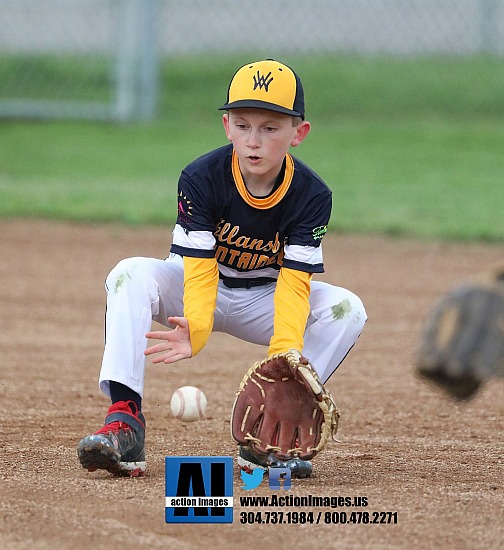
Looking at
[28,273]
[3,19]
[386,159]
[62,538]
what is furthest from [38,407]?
[3,19]

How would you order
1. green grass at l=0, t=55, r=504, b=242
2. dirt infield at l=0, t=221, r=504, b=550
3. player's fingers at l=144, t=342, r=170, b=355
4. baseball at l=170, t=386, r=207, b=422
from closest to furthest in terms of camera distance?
dirt infield at l=0, t=221, r=504, b=550 → player's fingers at l=144, t=342, r=170, b=355 → baseball at l=170, t=386, r=207, b=422 → green grass at l=0, t=55, r=504, b=242

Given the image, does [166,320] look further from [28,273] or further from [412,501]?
[28,273]

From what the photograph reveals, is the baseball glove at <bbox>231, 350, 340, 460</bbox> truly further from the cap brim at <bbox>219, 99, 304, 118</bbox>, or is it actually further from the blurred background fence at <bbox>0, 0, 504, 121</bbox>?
the blurred background fence at <bbox>0, 0, 504, 121</bbox>

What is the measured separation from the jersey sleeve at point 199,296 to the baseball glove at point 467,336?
1027 mm

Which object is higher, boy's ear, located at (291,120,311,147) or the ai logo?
boy's ear, located at (291,120,311,147)

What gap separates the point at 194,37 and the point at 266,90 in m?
13.2

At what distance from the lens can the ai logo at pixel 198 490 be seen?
291 centimetres

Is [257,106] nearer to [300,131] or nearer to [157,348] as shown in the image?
[300,131]

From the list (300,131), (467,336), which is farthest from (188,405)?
(467,336)

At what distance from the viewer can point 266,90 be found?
3.40 m

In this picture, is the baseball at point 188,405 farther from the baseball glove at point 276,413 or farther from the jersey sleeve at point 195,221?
the jersey sleeve at point 195,221

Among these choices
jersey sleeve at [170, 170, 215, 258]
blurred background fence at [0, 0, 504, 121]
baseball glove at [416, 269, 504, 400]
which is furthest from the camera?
blurred background fence at [0, 0, 504, 121]

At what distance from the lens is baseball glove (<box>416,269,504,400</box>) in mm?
2420

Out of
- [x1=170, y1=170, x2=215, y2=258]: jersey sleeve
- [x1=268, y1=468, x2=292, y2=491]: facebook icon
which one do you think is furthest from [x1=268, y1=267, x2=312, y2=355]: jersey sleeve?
[x1=268, y1=468, x2=292, y2=491]: facebook icon
